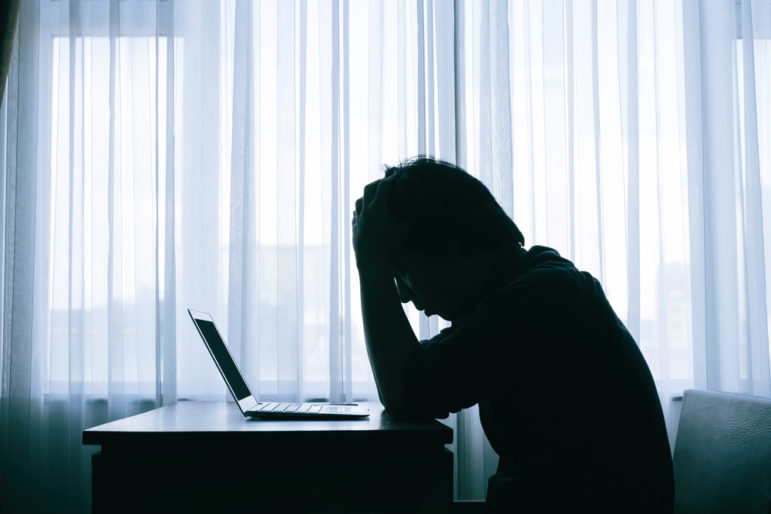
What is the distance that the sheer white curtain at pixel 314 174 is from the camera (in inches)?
86.0

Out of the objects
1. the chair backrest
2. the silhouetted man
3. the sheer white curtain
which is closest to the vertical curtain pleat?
the sheer white curtain

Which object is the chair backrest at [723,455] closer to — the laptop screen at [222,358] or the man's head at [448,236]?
the man's head at [448,236]

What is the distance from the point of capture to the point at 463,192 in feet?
3.51

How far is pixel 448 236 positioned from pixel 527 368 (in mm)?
244

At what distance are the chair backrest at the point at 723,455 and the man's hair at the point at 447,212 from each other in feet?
1.97

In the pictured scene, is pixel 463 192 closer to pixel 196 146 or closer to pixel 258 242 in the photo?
pixel 258 242

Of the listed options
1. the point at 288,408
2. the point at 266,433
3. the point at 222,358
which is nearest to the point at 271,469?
the point at 266,433

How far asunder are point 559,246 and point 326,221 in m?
0.79

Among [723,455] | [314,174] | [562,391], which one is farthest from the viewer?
[314,174]

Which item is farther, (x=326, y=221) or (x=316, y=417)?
(x=326, y=221)

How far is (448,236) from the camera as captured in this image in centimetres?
105

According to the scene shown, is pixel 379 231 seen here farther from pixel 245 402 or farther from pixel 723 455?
pixel 723 455

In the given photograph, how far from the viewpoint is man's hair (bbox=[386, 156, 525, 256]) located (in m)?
1.05

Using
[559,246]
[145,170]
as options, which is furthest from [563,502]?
[145,170]
